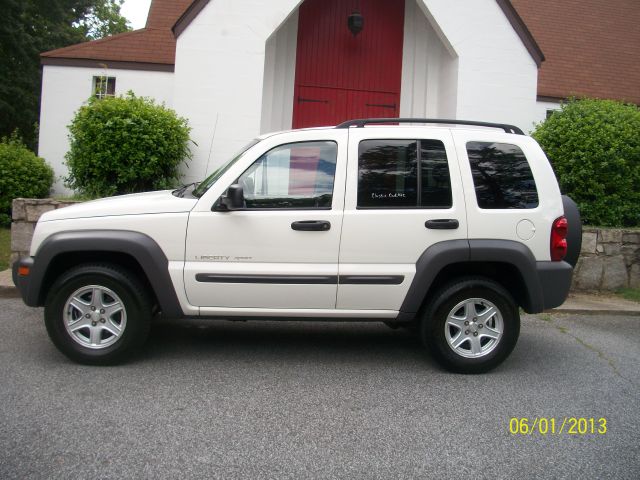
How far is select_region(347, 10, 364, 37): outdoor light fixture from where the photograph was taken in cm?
1034

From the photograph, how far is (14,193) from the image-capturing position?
10531 millimetres

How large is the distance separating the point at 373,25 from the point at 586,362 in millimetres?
7703

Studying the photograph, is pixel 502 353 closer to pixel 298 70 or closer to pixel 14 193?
pixel 298 70

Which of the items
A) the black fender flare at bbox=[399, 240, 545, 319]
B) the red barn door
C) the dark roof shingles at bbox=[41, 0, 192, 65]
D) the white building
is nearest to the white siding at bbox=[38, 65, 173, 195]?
the white building

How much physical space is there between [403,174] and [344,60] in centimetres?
666

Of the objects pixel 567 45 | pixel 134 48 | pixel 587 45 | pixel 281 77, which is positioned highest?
pixel 587 45

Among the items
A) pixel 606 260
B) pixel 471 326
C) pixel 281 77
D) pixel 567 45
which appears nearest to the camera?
pixel 471 326

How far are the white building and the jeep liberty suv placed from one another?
4.68 m

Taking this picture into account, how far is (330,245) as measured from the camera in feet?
15.4

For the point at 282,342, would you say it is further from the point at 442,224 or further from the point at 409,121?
the point at 409,121

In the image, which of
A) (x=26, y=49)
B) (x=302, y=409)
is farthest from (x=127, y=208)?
(x=26, y=49)

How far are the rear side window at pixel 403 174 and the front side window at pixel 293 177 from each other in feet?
0.92

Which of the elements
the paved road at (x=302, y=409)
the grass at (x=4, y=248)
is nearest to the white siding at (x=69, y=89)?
the grass at (x=4, y=248)
